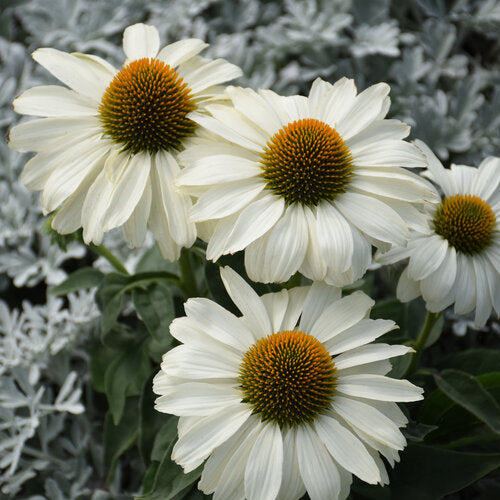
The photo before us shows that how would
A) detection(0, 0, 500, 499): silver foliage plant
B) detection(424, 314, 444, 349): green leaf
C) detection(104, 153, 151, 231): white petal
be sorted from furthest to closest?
detection(0, 0, 500, 499): silver foliage plant < detection(424, 314, 444, 349): green leaf < detection(104, 153, 151, 231): white petal

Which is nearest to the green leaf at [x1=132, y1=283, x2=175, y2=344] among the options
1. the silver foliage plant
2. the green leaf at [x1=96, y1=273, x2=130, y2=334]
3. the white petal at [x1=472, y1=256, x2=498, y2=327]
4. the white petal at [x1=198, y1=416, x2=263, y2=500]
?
the green leaf at [x1=96, y1=273, x2=130, y2=334]

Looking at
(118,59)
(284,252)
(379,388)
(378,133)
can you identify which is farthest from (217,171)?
(118,59)

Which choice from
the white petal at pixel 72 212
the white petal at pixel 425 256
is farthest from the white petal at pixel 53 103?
the white petal at pixel 425 256

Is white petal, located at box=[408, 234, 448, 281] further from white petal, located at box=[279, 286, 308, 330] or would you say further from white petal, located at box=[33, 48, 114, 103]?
white petal, located at box=[33, 48, 114, 103]

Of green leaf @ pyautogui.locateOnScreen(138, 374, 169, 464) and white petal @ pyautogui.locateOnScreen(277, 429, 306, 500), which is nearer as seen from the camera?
white petal @ pyautogui.locateOnScreen(277, 429, 306, 500)

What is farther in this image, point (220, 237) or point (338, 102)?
point (338, 102)

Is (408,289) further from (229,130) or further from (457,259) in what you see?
(229,130)
